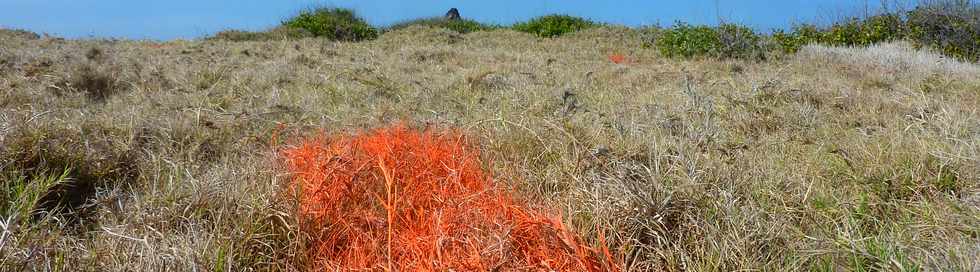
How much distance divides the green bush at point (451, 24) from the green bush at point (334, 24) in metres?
1.20

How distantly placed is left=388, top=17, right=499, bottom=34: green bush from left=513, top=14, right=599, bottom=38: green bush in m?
1.12

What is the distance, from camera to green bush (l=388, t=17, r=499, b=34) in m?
16.4

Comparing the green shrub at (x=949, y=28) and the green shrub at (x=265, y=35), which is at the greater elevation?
the green shrub at (x=265, y=35)

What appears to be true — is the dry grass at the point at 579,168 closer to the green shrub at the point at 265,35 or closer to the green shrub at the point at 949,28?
the green shrub at the point at 949,28

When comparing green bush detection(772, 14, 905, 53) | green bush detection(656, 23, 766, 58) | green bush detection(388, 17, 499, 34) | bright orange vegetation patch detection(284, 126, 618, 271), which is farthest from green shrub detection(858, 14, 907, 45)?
bright orange vegetation patch detection(284, 126, 618, 271)

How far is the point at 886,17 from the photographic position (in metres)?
11.1

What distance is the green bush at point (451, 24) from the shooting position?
53.8 feet

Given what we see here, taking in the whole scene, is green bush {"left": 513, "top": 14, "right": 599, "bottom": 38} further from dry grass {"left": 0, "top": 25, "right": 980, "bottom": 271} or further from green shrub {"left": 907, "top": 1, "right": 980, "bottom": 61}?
dry grass {"left": 0, "top": 25, "right": 980, "bottom": 271}

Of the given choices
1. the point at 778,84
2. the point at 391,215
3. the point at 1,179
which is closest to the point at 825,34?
the point at 778,84

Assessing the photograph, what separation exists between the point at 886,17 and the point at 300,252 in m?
12.0

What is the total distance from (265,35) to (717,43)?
923 centimetres

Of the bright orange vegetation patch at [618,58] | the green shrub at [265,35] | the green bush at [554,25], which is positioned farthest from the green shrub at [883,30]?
the green shrub at [265,35]

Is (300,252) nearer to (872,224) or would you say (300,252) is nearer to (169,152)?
(169,152)

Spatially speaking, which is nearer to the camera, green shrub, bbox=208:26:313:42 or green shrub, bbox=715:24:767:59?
green shrub, bbox=715:24:767:59
